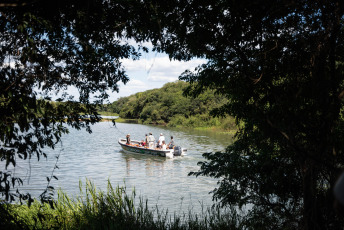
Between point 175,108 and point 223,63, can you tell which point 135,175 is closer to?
point 223,63

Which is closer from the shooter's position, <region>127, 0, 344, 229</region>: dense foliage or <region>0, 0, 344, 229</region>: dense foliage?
<region>0, 0, 344, 229</region>: dense foliage

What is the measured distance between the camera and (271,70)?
15.4 ft

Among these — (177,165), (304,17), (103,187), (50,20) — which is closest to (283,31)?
(304,17)

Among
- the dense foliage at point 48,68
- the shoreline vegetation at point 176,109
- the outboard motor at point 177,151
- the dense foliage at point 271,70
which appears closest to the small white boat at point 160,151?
the outboard motor at point 177,151

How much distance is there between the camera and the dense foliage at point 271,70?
361 cm

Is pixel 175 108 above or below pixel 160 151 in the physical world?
above

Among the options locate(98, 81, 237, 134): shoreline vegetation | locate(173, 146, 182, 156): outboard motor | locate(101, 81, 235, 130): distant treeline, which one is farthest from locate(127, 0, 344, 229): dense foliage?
locate(101, 81, 235, 130): distant treeline

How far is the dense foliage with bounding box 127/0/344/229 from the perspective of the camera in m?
3.61

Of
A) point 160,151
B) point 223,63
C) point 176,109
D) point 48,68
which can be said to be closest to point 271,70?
point 223,63

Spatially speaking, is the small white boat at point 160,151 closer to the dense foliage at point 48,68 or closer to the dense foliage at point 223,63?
the dense foliage at point 223,63

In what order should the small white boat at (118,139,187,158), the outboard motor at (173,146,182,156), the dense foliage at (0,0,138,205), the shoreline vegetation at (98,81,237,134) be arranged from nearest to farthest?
the dense foliage at (0,0,138,205), the small white boat at (118,139,187,158), the outboard motor at (173,146,182,156), the shoreline vegetation at (98,81,237,134)

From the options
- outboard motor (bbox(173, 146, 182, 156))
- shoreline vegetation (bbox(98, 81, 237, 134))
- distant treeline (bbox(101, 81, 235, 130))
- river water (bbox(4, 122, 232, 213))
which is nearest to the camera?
river water (bbox(4, 122, 232, 213))

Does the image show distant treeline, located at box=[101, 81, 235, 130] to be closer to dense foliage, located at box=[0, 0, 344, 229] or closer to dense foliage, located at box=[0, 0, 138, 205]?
dense foliage, located at box=[0, 0, 344, 229]

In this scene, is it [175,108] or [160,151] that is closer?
[160,151]
